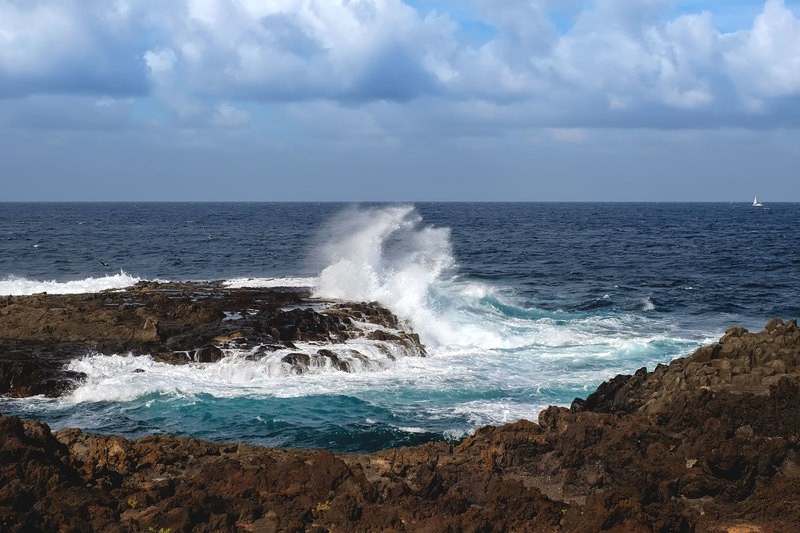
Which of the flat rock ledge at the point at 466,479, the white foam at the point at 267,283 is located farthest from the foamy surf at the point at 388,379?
the flat rock ledge at the point at 466,479

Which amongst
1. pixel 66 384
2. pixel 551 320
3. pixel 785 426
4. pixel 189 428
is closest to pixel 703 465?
pixel 785 426

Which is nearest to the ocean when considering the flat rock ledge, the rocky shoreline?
the rocky shoreline

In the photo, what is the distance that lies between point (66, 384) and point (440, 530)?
15011 mm

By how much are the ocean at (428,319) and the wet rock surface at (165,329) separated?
685 mm

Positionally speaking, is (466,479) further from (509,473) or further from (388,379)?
(388,379)

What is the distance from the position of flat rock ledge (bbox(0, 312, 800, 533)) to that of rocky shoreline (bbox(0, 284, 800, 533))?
0.03 meters

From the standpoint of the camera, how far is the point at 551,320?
3419 centimetres

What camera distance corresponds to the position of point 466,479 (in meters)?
12.1

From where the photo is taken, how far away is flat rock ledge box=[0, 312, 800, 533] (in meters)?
10.2

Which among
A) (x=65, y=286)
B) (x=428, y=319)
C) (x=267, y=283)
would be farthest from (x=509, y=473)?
(x=65, y=286)

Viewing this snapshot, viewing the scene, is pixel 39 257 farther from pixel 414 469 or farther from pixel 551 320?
pixel 414 469

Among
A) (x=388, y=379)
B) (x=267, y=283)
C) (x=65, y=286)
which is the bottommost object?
(x=388, y=379)

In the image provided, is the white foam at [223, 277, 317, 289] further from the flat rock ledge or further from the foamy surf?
the flat rock ledge

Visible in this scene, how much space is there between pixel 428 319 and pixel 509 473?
709 inches
